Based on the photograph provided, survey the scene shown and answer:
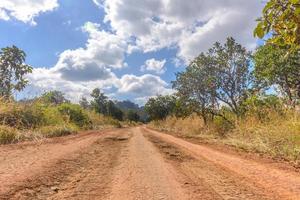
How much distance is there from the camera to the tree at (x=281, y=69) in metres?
12.9

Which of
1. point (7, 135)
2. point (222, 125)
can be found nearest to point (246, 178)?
point (7, 135)

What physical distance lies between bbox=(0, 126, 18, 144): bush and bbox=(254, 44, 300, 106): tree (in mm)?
8569

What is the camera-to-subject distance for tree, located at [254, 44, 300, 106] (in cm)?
1285

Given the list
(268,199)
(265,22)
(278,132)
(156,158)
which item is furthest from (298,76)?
(265,22)

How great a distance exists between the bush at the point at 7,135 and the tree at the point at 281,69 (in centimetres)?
857

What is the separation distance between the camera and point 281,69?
42.7ft

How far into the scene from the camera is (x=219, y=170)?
6730mm

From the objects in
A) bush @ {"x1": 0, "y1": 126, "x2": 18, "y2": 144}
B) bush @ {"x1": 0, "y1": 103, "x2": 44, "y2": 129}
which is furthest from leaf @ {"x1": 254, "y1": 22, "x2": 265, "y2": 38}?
bush @ {"x1": 0, "y1": 103, "x2": 44, "y2": 129}

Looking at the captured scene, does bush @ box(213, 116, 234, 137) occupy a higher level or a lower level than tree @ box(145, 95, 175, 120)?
lower

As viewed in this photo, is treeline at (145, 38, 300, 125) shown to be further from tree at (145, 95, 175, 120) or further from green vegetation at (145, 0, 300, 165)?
tree at (145, 95, 175, 120)

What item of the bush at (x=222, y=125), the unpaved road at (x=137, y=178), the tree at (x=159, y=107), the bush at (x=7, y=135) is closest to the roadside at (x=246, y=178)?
the unpaved road at (x=137, y=178)

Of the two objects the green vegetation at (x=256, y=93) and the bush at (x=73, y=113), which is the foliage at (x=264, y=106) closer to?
the green vegetation at (x=256, y=93)

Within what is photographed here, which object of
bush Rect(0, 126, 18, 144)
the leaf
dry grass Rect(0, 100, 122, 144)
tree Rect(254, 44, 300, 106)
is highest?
tree Rect(254, 44, 300, 106)

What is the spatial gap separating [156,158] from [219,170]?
175cm
